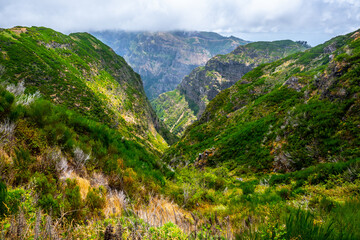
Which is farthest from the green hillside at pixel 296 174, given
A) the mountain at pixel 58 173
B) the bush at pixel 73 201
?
the bush at pixel 73 201

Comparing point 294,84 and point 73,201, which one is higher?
point 294,84

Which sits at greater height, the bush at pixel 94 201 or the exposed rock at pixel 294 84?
the exposed rock at pixel 294 84

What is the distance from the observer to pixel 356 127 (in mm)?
12109

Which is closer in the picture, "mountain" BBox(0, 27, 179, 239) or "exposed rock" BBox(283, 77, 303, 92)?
"mountain" BBox(0, 27, 179, 239)

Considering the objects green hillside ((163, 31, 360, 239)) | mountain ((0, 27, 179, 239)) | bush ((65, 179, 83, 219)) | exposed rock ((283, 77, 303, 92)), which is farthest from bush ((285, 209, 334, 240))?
exposed rock ((283, 77, 303, 92))

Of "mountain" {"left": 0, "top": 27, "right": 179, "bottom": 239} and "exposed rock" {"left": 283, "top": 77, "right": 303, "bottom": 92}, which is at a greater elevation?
"exposed rock" {"left": 283, "top": 77, "right": 303, "bottom": 92}

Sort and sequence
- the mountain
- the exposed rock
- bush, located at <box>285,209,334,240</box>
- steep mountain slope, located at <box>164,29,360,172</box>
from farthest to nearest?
1. the exposed rock
2. steep mountain slope, located at <box>164,29,360,172</box>
3. the mountain
4. bush, located at <box>285,209,334,240</box>

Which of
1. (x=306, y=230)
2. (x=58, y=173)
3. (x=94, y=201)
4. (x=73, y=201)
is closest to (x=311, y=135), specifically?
(x=306, y=230)

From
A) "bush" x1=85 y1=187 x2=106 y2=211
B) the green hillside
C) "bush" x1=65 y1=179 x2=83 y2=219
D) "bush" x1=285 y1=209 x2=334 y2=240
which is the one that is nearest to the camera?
"bush" x1=285 y1=209 x2=334 y2=240

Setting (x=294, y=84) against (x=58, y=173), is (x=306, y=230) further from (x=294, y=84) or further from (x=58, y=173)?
(x=294, y=84)

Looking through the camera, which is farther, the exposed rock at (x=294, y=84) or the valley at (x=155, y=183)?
the exposed rock at (x=294, y=84)

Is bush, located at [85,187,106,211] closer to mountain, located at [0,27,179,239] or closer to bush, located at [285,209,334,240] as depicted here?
mountain, located at [0,27,179,239]

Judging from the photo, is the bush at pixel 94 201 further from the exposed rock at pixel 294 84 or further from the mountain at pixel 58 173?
the exposed rock at pixel 294 84

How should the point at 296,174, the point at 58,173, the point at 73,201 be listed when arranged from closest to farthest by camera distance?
the point at 73,201 → the point at 58,173 → the point at 296,174
